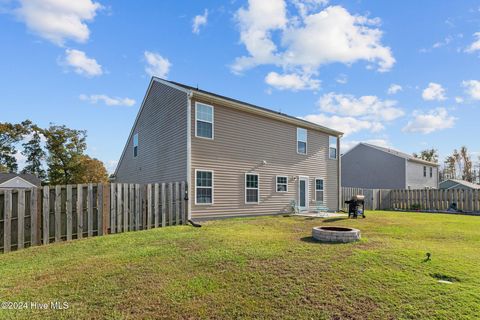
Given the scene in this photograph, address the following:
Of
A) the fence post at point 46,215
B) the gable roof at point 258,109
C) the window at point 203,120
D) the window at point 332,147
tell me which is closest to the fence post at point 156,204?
the window at point 203,120

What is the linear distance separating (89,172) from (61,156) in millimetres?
4585

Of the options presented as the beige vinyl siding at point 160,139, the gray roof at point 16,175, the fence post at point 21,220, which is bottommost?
the fence post at point 21,220

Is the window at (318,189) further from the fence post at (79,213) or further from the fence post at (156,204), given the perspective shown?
the fence post at (79,213)

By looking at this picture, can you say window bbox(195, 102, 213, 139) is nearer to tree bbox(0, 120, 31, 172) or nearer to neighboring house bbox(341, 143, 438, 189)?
neighboring house bbox(341, 143, 438, 189)

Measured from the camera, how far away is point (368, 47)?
12.2m

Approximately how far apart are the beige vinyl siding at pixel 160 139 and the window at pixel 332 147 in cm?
1042

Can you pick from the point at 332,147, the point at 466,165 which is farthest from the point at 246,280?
the point at 466,165

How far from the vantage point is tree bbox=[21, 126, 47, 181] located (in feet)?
124

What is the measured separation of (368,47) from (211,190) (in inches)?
372

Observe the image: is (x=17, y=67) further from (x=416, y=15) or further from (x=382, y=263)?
(x=416, y=15)

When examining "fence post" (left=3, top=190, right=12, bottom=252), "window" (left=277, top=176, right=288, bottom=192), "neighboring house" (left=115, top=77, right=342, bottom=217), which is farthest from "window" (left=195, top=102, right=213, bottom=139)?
"fence post" (left=3, top=190, right=12, bottom=252)

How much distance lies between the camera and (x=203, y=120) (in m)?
11.7

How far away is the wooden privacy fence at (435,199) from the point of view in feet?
58.4

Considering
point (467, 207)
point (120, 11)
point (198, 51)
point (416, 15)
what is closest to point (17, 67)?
point (120, 11)
